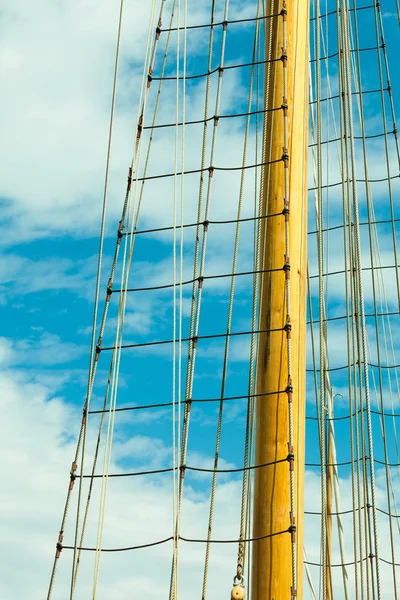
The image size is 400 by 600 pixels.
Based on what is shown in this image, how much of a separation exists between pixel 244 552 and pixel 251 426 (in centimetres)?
87

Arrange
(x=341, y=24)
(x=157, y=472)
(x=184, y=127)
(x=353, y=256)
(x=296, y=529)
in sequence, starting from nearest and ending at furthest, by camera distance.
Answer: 1. (x=296, y=529)
2. (x=157, y=472)
3. (x=184, y=127)
4. (x=353, y=256)
5. (x=341, y=24)

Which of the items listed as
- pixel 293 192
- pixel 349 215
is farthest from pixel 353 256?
pixel 293 192

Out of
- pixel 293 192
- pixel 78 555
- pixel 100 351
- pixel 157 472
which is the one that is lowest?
pixel 78 555

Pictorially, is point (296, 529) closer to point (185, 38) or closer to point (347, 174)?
point (347, 174)

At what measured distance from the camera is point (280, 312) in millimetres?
5031

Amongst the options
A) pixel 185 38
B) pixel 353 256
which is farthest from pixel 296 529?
pixel 185 38

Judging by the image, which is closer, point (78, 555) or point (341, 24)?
point (78, 555)

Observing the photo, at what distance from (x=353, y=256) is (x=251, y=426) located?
1655 mm

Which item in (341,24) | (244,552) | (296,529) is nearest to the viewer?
(296,529)

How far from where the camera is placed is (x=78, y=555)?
4938mm

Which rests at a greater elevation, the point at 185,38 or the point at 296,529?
the point at 185,38

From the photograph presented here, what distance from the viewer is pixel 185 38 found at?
6.41m

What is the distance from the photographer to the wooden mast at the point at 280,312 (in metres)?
4.59

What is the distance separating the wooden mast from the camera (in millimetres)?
4590
